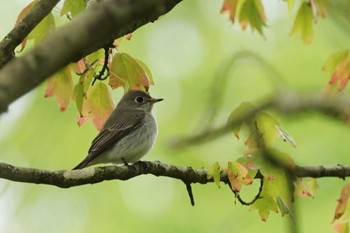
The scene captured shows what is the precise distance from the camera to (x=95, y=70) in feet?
13.1

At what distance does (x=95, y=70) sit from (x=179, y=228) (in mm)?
5531

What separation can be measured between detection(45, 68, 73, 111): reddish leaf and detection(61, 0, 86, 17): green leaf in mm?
440

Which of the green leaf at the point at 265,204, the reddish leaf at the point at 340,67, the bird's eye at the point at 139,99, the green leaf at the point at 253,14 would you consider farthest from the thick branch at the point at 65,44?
the bird's eye at the point at 139,99

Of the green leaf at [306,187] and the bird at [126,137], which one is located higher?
the green leaf at [306,187]

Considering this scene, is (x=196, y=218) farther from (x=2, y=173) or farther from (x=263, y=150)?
(x=263, y=150)

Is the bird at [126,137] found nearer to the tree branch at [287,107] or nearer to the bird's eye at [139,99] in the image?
the bird's eye at [139,99]

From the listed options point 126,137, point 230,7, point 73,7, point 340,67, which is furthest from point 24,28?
point 126,137

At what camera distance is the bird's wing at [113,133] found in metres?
6.21

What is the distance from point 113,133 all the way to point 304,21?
265 cm

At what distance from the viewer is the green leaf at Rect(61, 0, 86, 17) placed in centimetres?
369

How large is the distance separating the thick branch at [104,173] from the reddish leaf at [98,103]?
0.37 metres

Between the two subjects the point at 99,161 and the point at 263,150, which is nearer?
the point at 263,150

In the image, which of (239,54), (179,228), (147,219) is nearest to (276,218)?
(179,228)

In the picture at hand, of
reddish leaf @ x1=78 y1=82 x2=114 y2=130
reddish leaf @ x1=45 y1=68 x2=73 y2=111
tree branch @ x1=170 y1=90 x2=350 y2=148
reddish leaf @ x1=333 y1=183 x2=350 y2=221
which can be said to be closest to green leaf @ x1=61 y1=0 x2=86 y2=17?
reddish leaf @ x1=45 y1=68 x2=73 y2=111
